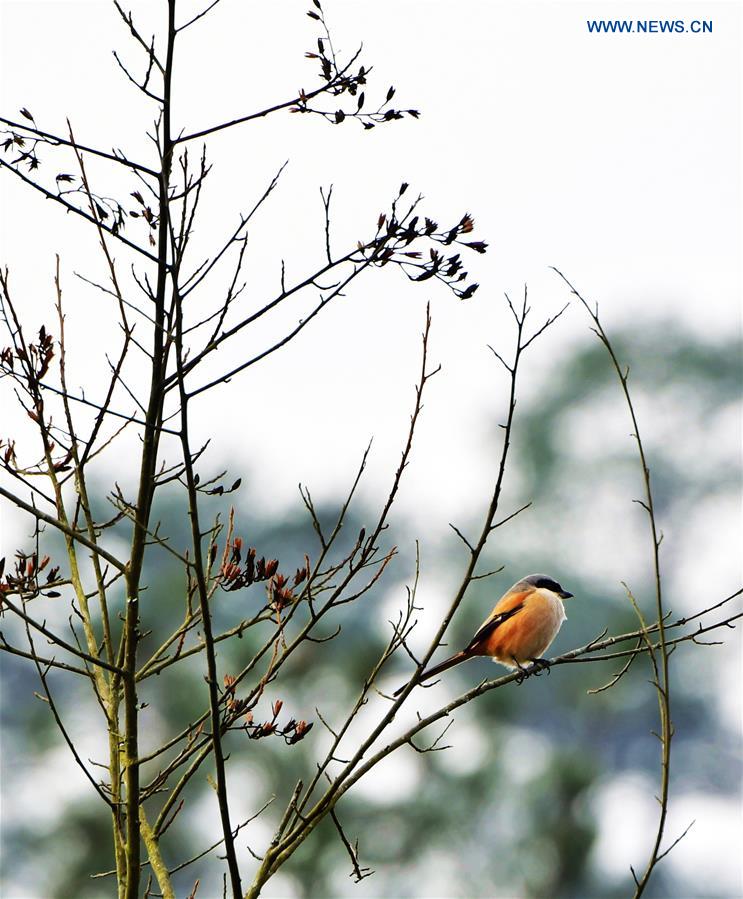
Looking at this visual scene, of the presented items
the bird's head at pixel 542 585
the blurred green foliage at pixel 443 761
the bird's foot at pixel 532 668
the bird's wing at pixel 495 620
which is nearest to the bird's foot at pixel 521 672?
the bird's foot at pixel 532 668

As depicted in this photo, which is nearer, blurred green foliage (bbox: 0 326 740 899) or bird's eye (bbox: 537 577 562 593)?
bird's eye (bbox: 537 577 562 593)

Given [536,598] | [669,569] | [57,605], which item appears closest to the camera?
[536,598]

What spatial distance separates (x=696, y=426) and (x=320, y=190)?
64.3 feet

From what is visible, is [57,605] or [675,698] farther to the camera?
[675,698]

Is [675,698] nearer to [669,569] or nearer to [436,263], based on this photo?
[669,569]

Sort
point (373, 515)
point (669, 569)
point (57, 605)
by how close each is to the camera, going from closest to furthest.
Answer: point (57, 605) < point (373, 515) < point (669, 569)

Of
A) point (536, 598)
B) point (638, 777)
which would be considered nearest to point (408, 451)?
point (536, 598)

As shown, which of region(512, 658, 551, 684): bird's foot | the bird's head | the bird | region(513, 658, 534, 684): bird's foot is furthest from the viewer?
the bird's head

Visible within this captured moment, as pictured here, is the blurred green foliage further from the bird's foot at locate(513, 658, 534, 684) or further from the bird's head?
the bird's foot at locate(513, 658, 534, 684)

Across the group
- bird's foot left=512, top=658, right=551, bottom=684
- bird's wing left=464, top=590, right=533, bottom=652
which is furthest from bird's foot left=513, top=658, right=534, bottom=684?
bird's wing left=464, top=590, right=533, bottom=652

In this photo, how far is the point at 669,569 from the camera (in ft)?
67.4

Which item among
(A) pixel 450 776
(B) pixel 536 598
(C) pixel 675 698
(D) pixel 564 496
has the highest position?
(D) pixel 564 496

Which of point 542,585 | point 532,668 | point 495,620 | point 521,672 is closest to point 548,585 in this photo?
point 542,585

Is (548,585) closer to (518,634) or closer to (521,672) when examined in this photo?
(518,634)
